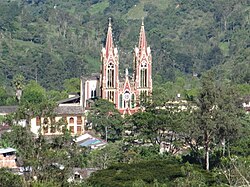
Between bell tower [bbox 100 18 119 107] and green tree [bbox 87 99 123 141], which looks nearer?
green tree [bbox 87 99 123 141]

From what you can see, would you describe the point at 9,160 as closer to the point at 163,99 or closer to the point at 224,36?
the point at 163,99

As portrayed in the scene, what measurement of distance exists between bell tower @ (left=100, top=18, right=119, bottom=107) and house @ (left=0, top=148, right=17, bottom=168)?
19.7m

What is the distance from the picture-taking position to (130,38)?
122 metres

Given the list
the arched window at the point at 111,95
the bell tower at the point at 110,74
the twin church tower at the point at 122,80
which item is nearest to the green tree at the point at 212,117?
the twin church tower at the point at 122,80

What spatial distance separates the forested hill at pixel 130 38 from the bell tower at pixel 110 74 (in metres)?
27.8

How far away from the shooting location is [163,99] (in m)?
52.9

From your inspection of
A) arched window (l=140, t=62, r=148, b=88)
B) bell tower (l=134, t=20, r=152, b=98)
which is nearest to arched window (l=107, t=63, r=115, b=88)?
bell tower (l=134, t=20, r=152, b=98)

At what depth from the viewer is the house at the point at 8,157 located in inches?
1737

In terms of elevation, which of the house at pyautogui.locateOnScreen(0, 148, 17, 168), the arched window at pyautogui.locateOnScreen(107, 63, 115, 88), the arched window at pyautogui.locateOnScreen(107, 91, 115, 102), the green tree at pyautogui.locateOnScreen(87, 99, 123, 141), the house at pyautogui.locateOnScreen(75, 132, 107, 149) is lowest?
the house at pyautogui.locateOnScreen(0, 148, 17, 168)

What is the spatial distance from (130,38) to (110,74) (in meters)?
56.9

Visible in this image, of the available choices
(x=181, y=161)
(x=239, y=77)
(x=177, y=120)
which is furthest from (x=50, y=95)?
(x=181, y=161)

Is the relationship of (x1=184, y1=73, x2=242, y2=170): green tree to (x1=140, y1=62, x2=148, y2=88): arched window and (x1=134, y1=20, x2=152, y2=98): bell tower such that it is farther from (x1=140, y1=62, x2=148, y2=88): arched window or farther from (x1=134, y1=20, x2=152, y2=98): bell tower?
(x1=140, y1=62, x2=148, y2=88): arched window

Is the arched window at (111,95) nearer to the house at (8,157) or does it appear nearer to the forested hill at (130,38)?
the house at (8,157)

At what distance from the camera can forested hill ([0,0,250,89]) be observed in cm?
10369
